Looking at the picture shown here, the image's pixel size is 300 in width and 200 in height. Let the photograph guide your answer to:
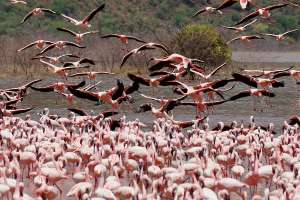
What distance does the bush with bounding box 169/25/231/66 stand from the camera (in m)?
38.2

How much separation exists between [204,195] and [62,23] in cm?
5294

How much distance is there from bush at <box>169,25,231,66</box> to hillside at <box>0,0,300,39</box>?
2136cm

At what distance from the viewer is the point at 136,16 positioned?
67.0 meters

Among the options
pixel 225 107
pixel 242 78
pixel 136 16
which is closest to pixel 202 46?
pixel 225 107

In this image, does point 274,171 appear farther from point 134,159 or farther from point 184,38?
point 184,38

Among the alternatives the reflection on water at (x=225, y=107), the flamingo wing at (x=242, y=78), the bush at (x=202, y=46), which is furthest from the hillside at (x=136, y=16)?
the flamingo wing at (x=242, y=78)

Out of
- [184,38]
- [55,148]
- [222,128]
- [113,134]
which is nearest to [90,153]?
[55,148]

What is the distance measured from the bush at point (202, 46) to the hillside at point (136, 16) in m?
21.4

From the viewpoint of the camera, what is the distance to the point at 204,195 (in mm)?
9867

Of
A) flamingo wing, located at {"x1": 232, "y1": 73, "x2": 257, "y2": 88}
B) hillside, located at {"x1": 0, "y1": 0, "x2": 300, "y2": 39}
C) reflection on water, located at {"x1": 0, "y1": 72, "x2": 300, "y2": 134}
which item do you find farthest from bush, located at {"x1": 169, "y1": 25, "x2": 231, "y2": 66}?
flamingo wing, located at {"x1": 232, "y1": 73, "x2": 257, "y2": 88}

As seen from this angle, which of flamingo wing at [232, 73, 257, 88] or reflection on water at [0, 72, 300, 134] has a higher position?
flamingo wing at [232, 73, 257, 88]

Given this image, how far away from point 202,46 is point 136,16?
1144 inches

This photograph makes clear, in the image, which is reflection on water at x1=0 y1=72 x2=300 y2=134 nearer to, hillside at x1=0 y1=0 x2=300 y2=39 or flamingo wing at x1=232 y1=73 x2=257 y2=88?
flamingo wing at x1=232 y1=73 x2=257 y2=88

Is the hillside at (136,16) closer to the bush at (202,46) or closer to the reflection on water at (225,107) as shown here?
the bush at (202,46)
